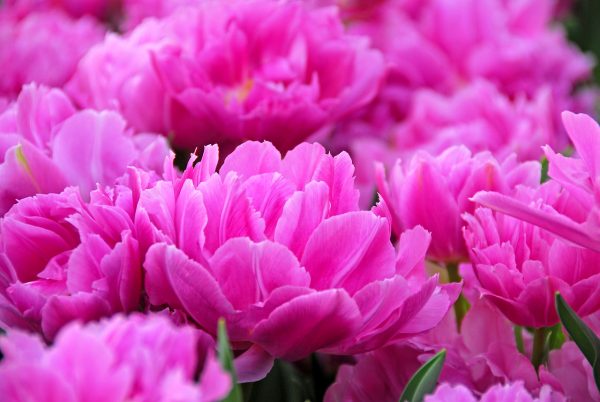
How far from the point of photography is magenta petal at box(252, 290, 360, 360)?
1.23 ft

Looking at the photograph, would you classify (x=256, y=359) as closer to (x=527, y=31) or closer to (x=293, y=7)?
(x=293, y=7)

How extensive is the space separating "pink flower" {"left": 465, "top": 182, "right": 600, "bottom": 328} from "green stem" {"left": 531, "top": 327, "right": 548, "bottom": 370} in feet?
0.09

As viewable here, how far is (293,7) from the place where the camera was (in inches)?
24.2

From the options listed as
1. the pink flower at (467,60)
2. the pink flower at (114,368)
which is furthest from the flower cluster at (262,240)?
the pink flower at (467,60)

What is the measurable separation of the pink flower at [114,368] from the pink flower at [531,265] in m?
0.19

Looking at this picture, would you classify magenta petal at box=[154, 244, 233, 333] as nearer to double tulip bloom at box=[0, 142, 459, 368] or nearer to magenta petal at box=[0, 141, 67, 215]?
double tulip bloom at box=[0, 142, 459, 368]

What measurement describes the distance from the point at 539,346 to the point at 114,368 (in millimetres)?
272

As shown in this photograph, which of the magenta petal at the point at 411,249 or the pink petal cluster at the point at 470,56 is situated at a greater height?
the magenta petal at the point at 411,249

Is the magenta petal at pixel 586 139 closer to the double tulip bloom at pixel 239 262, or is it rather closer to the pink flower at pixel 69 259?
the double tulip bloom at pixel 239 262

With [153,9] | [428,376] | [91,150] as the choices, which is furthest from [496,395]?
[153,9]

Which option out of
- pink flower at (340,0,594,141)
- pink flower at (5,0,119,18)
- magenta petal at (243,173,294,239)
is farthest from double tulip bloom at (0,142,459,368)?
pink flower at (5,0,119,18)

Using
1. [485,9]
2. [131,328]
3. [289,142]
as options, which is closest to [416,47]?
[485,9]

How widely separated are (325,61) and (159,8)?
0.23 m

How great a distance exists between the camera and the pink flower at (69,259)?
0.39 metres
